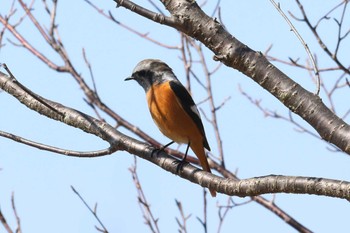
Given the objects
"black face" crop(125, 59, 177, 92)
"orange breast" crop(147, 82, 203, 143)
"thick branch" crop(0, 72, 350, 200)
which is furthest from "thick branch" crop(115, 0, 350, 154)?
"black face" crop(125, 59, 177, 92)

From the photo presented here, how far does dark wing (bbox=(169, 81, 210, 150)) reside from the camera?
4785mm

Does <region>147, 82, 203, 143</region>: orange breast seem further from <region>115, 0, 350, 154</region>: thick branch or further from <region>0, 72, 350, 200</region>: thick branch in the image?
<region>115, 0, 350, 154</region>: thick branch

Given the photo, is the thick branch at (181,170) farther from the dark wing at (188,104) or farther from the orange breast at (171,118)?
the dark wing at (188,104)

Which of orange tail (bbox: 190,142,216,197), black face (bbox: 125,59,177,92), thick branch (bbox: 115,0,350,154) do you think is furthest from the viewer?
black face (bbox: 125,59,177,92)

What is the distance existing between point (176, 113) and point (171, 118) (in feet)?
0.21

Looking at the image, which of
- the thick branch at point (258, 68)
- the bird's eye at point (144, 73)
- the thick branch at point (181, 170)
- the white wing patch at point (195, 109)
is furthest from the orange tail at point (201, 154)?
the thick branch at point (258, 68)

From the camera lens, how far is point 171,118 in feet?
15.3

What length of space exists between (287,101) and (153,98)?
2.41 m

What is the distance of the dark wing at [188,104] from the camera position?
15.7ft

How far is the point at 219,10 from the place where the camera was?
4.33 m

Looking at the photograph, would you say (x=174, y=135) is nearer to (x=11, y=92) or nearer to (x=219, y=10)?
(x=219, y=10)

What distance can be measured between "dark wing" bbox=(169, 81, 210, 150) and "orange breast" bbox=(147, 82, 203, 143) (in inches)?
1.2

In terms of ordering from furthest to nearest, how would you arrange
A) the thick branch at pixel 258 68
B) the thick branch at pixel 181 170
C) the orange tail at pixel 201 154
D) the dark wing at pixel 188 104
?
the dark wing at pixel 188 104 < the orange tail at pixel 201 154 < the thick branch at pixel 258 68 < the thick branch at pixel 181 170

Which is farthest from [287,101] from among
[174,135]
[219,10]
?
[174,135]
